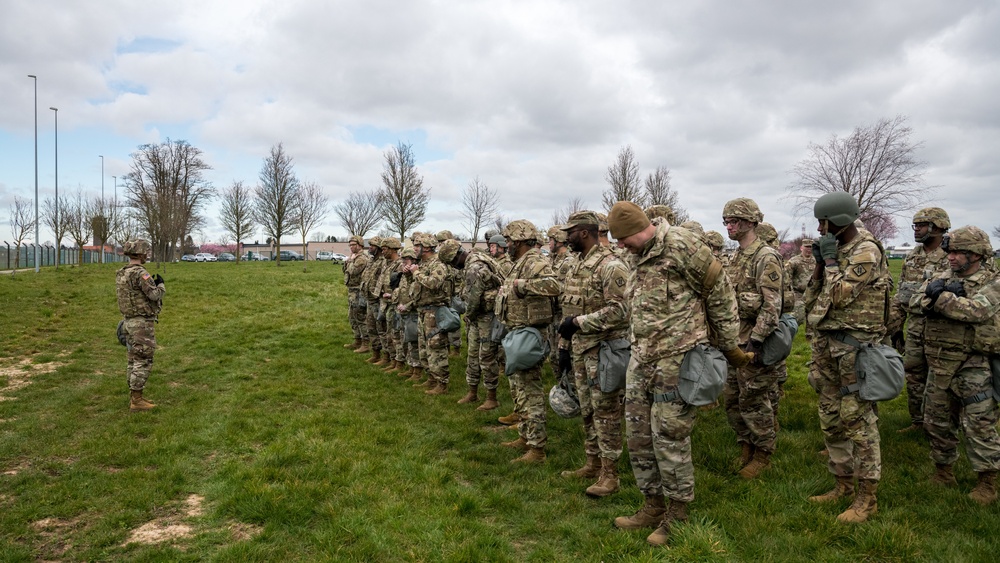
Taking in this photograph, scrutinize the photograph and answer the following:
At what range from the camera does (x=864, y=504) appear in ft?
14.5

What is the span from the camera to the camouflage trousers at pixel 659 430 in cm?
406

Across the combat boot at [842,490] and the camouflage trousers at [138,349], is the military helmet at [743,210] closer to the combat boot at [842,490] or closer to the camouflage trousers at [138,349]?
the combat boot at [842,490]

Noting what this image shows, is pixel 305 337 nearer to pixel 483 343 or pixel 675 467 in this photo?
pixel 483 343

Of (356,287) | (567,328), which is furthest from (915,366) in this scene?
(356,287)

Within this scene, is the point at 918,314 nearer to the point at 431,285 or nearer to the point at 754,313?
the point at 754,313

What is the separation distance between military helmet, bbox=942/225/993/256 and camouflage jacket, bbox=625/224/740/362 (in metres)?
2.48

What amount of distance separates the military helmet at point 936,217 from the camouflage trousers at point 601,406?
13.1 feet

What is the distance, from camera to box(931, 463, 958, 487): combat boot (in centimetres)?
502

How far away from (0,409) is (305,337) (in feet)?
22.1

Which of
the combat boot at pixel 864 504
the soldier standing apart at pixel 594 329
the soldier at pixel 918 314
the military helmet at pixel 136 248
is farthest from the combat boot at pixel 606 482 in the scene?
the military helmet at pixel 136 248

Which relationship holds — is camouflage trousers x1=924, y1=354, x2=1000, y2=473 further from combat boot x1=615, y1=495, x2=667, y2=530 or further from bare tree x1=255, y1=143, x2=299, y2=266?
bare tree x1=255, y1=143, x2=299, y2=266

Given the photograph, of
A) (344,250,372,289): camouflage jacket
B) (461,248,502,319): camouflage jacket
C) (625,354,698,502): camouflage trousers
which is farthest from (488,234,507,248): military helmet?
(625,354,698,502): camouflage trousers

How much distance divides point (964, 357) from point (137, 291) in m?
9.93

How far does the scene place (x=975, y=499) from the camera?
15.2ft
